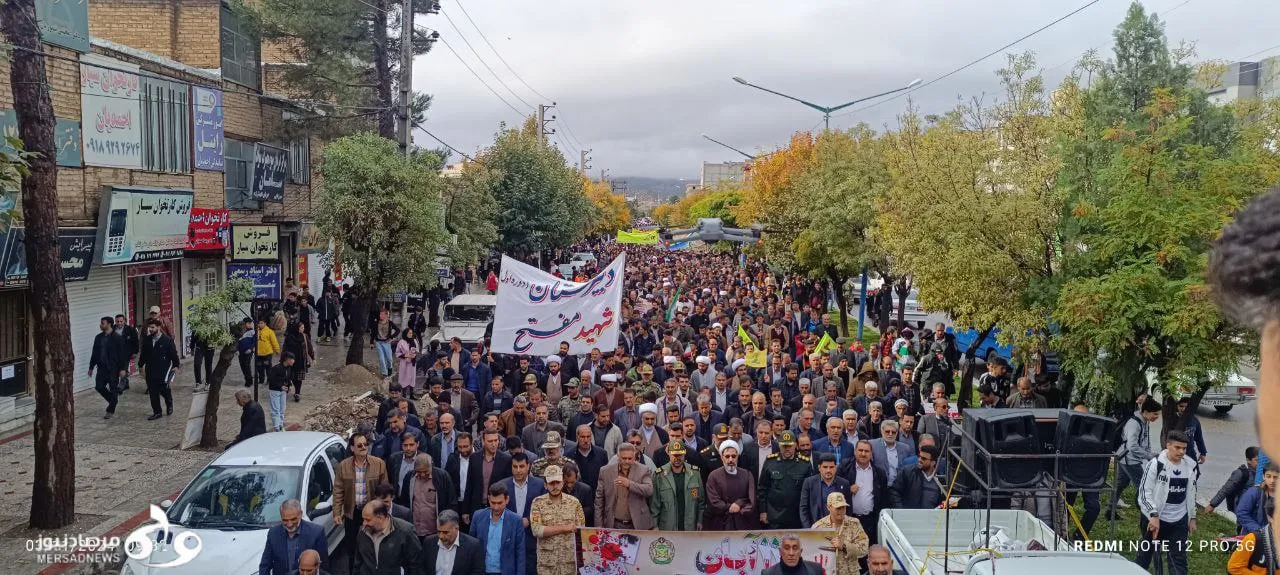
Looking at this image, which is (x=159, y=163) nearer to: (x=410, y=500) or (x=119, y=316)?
(x=119, y=316)

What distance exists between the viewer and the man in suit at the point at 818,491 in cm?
923

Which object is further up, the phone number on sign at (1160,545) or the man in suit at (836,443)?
the man in suit at (836,443)

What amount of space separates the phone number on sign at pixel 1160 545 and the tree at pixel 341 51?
2120 cm

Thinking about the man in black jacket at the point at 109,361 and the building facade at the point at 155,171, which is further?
the building facade at the point at 155,171

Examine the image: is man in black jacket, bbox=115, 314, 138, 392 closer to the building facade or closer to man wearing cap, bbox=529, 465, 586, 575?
the building facade

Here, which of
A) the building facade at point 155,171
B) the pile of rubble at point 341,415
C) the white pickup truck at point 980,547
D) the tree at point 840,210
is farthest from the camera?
the tree at point 840,210

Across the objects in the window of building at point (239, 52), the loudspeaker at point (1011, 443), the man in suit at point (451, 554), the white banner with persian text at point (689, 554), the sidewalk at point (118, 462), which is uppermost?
the window of building at point (239, 52)

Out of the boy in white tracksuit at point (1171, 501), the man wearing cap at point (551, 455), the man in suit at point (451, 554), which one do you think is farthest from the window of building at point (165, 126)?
the boy in white tracksuit at point (1171, 501)

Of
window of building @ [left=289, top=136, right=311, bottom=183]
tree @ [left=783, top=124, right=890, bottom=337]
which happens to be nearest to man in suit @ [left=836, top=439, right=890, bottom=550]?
tree @ [left=783, top=124, right=890, bottom=337]

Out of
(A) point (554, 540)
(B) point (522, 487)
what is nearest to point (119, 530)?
(B) point (522, 487)

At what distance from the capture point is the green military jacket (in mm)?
9484

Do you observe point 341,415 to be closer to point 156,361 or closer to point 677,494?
point 156,361

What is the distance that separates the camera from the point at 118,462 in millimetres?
13922

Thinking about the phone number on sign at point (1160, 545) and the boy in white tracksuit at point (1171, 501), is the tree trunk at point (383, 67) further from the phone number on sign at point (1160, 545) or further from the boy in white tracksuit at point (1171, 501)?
the boy in white tracksuit at point (1171, 501)
